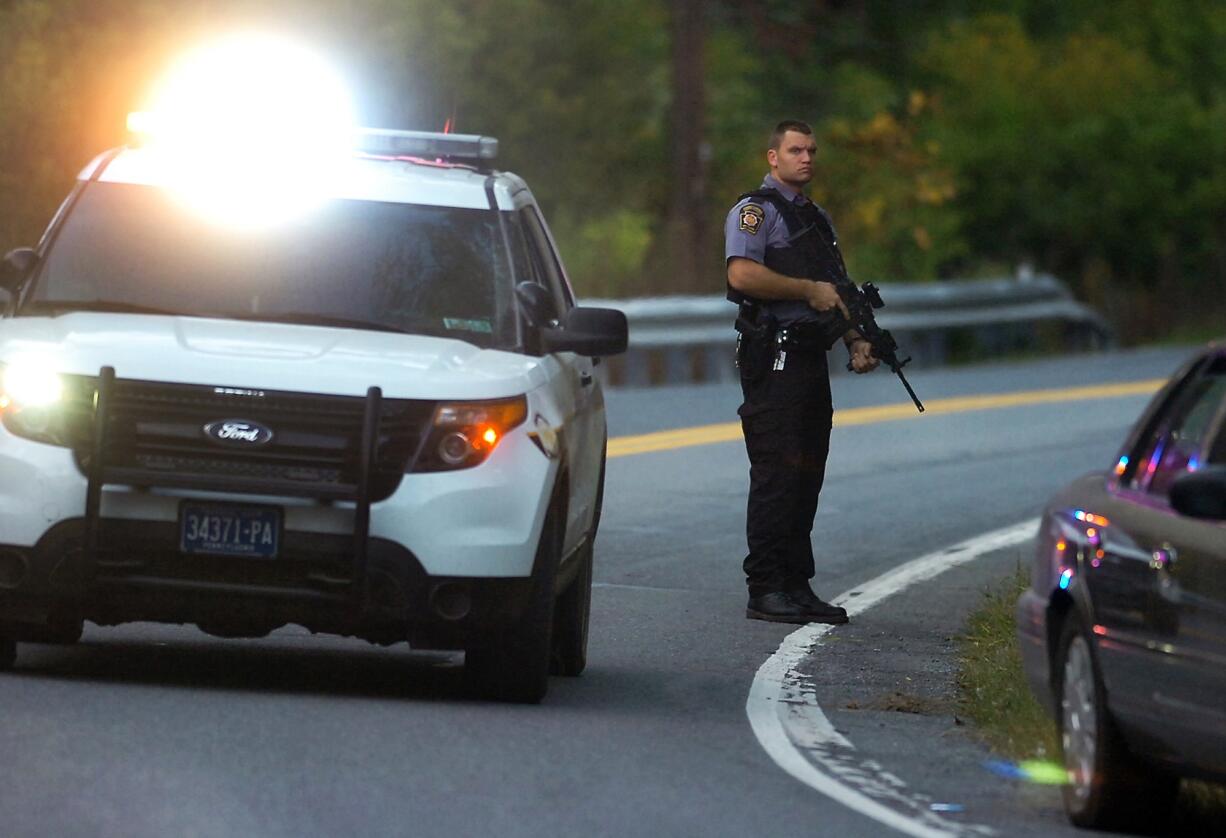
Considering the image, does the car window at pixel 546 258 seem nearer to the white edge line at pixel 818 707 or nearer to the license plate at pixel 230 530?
the white edge line at pixel 818 707

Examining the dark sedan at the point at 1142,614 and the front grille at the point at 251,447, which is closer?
the dark sedan at the point at 1142,614

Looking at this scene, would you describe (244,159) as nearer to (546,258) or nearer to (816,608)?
(546,258)

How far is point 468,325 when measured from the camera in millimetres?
10219

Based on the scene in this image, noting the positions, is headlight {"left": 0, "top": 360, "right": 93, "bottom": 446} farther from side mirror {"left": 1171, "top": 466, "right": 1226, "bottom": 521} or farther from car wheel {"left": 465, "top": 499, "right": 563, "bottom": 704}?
side mirror {"left": 1171, "top": 466, "right": 1226, "bottom": 521}

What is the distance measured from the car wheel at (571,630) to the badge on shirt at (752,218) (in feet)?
7.54

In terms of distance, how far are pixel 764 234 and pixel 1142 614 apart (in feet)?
17.6

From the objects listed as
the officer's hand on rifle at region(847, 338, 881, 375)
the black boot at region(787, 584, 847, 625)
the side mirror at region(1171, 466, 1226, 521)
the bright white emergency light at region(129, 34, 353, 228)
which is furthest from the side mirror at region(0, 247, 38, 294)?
the side mirror at region(1171, 466, 1226, 521)

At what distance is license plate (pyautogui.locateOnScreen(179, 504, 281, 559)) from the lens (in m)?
9.23

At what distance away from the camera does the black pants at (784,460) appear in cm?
1289

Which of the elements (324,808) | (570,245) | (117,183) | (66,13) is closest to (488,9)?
(570,245)

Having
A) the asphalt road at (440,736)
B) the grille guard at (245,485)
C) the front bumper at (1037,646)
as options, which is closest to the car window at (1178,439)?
the front bumper at (1037,646)

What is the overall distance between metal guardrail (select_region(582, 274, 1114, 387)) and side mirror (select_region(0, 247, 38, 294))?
14.6 metres

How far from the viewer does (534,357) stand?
10.1 metres

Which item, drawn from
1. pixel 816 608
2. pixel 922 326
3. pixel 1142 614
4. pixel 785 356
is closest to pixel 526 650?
pixel 1142 614
